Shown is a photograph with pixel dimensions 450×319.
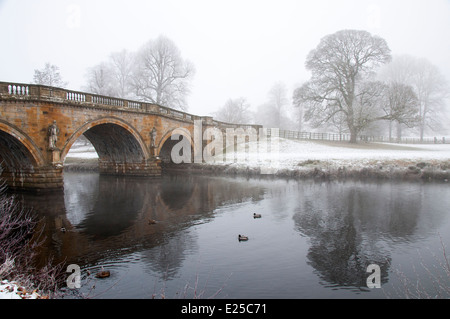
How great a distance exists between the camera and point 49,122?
19938 mm

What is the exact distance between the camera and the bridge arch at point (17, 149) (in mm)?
18281

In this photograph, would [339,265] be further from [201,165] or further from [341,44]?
[341,44]

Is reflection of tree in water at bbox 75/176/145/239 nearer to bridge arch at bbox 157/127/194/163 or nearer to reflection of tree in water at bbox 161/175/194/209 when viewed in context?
reflection of tree in water at bbox 161/175/194/209

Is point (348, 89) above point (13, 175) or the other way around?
above

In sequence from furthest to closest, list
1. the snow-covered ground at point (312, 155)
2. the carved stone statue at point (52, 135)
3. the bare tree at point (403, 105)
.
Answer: the bare tree at point (403, 105) < the snow-covered ground at point (312, 155) < the carved stone statue at point (52, 135)

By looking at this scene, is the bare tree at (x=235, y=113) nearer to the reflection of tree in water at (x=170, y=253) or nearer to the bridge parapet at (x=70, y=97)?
the bridge parapet at (x=70, y=97)

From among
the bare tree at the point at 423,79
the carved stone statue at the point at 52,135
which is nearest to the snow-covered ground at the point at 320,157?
the carved stone statue at the point at 52,135

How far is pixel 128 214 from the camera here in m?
15.2

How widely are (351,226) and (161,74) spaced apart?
39.9 metres

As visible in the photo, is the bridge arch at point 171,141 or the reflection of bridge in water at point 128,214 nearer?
the reflection of bridge in water at point 128,214

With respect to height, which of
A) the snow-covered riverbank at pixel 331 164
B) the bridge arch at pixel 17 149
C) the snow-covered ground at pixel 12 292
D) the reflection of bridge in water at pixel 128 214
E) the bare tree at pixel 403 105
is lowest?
the reflection of bridge in water at pixel 128 214

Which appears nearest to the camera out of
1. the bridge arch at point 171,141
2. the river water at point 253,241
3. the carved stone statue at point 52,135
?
the river water at point 253,241
